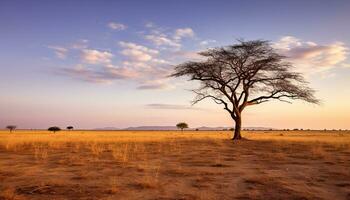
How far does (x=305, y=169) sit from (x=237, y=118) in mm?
22199

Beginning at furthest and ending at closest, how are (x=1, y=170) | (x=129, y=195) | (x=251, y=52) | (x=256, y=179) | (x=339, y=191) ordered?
1. (x=251, y=52)
2. (x=1, y=170)
3. (x=256, y=179)
4. (x=339, y=191)
5. (x=129, y=195)

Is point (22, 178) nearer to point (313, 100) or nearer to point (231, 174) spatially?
point (231, 174)

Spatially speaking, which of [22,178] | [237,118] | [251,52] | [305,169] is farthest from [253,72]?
[22,178]

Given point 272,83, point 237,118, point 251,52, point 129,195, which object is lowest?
point 129,195

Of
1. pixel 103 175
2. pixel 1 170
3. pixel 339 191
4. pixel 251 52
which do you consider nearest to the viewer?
pixel 339 191

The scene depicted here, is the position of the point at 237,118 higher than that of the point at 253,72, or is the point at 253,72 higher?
the point at 253,72

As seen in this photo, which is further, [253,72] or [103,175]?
[253,72]

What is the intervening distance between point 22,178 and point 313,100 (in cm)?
2987

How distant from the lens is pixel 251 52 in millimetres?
34562

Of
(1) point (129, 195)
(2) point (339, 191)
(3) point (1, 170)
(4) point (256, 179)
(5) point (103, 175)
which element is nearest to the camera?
(1) point (129, 195)

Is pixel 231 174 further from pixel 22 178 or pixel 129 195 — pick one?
pixel 22 178

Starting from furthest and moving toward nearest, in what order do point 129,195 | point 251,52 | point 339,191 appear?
point 251,52 → point 339,191 → point 129,195

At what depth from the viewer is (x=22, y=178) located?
37.1 feet

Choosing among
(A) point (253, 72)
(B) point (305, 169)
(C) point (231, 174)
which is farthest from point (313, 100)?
(C) point (231, 174)
